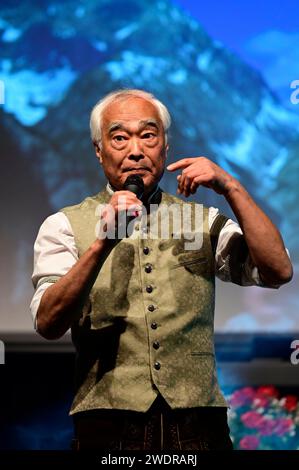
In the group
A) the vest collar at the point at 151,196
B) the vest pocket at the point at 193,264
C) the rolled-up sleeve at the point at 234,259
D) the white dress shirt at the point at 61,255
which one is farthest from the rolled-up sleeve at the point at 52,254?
the rolled-up sleeve at the point at 234,259

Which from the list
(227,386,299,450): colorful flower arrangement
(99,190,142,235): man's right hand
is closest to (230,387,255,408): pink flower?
(227,386,299,450): colorful flower arrangement

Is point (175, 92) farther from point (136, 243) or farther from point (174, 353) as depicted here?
point (174, 353)

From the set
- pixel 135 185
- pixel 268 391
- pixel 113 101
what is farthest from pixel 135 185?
pixel 268 391

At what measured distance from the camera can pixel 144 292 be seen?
195 cm

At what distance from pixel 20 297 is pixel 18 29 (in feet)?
3.81

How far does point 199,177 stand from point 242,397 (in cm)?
197

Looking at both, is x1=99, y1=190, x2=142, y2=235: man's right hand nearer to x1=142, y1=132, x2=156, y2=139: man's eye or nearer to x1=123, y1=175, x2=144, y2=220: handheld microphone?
x1=123, y1=175, x2=144, y2=220: handheld microphone

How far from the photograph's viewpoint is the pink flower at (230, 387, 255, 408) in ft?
11.7

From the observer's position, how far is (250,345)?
3537 millimetres

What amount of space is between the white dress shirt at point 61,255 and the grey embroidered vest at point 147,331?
3 cm

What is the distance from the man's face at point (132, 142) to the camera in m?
2.00

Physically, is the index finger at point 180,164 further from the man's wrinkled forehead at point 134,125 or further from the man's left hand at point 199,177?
the man's wrinkled forehead at point 134,125

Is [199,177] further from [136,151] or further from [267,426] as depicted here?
[267,426]

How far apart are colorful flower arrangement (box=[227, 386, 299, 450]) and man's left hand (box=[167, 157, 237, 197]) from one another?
1.88m
